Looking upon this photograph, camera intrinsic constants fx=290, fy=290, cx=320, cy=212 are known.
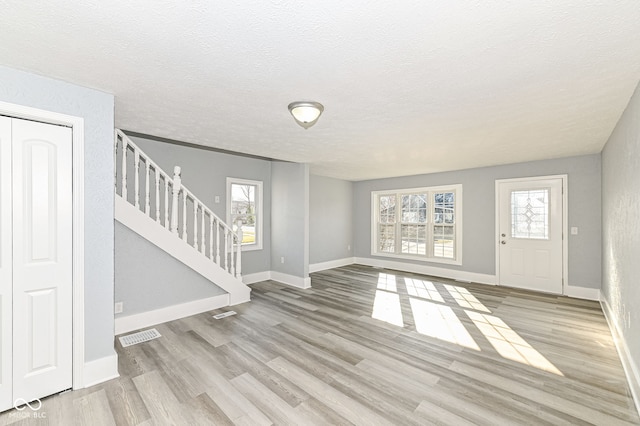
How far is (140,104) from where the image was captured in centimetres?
276

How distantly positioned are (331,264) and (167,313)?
4381 millimetres

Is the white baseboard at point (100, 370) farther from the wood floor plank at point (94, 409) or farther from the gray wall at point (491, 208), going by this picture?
the gray wall at point (491, 208)

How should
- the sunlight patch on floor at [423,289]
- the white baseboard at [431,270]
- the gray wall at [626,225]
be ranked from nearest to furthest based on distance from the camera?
1. the gray wall at [626,225]
2. the sunlight patch on floor at [423,289]
3. the white baseboard at [431,270]

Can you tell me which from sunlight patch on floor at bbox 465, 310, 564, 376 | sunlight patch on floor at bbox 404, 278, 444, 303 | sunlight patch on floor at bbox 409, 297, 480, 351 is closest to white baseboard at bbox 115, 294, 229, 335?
sunlight patch on floor at bbox 409, 297, 480, 351

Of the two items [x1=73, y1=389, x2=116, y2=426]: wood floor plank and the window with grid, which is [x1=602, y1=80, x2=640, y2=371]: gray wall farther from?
the window with grid

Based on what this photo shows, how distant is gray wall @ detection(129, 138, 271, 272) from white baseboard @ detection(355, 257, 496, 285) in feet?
10.0

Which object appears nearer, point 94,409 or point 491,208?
point 94,409

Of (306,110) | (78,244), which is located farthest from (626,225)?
(78,244)

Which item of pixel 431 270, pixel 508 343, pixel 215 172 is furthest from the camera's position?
pixel 431 270

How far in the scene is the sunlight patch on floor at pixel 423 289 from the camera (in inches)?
196

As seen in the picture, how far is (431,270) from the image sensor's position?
22.3ft

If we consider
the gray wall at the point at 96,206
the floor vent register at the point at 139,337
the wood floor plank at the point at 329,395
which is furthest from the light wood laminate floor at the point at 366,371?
the gray wall at the point at 96,206

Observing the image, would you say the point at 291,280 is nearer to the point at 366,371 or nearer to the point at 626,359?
the point at 366,371

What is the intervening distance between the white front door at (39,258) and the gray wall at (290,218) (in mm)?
3674
